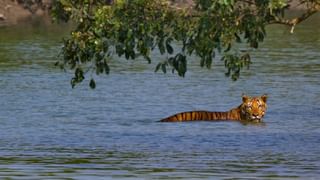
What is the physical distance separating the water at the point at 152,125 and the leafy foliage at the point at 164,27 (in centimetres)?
Answer: 200

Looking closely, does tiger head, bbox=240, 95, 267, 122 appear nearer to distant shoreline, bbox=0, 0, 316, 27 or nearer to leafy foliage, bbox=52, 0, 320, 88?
leafy foliage, bbox=52, 0, 320, 88

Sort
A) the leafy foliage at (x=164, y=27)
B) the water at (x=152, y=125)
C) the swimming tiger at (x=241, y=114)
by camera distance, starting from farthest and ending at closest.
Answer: the swimming tiger at (x=241, y=114), the water at (x=152, y=125), the leafy foliage at (x=164, y=27)

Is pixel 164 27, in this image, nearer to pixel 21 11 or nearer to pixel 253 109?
pixel 253 109

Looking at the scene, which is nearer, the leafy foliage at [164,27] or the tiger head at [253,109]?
the leafy foliage at [164,27]

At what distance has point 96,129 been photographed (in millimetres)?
30344

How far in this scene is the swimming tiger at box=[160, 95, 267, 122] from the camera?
105 feet

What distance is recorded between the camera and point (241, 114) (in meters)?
32.2

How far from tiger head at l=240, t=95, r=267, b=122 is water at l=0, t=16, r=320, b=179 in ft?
1.32

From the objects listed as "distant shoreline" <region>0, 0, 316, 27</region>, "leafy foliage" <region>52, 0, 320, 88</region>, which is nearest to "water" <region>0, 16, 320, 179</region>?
"leafy foliage" <region>52, 0, 320, 88</region>

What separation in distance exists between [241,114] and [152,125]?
2418 millimetres

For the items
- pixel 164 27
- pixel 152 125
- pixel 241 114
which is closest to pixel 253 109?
pixel 241 114

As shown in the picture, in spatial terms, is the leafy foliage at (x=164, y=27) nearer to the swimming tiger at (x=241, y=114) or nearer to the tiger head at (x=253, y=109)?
the swimming tiger at (x=241, y=114)

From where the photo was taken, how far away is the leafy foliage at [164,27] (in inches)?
866

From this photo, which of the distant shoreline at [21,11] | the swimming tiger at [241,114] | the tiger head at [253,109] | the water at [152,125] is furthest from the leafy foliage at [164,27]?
the distant shoreline at [21,11]
